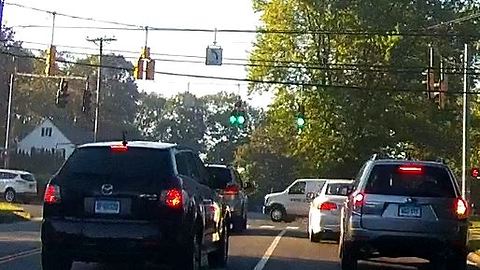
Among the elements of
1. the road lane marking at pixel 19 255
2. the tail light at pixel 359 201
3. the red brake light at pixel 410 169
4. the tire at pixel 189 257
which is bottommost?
the road lane marking at pixel 19 255

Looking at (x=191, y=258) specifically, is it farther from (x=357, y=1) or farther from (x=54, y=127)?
(x=54, y=127)

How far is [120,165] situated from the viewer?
13320mm

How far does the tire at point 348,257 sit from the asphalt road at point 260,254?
1268 mm

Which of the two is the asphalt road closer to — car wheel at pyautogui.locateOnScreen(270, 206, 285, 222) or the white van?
the white van

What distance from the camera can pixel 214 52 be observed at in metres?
35.7

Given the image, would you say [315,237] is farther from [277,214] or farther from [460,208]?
[277,214]

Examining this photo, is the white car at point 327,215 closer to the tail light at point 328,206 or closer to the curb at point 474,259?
the tail light at point 328,206

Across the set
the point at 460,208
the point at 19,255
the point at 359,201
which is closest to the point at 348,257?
the point at 359,201

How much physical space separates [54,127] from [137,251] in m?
81.5

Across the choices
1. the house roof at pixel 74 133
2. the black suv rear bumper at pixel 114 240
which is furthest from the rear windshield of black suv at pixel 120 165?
the house roof at pixel 74 133

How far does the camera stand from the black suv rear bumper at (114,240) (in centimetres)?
1296

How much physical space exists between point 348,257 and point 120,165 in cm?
417

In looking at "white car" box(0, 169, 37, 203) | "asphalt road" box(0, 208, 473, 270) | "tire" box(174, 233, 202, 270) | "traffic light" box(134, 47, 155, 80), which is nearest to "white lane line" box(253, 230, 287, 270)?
"asphalt road" box(0, 208, 473, 270)

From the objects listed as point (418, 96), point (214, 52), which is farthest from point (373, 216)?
point (418, 96)
